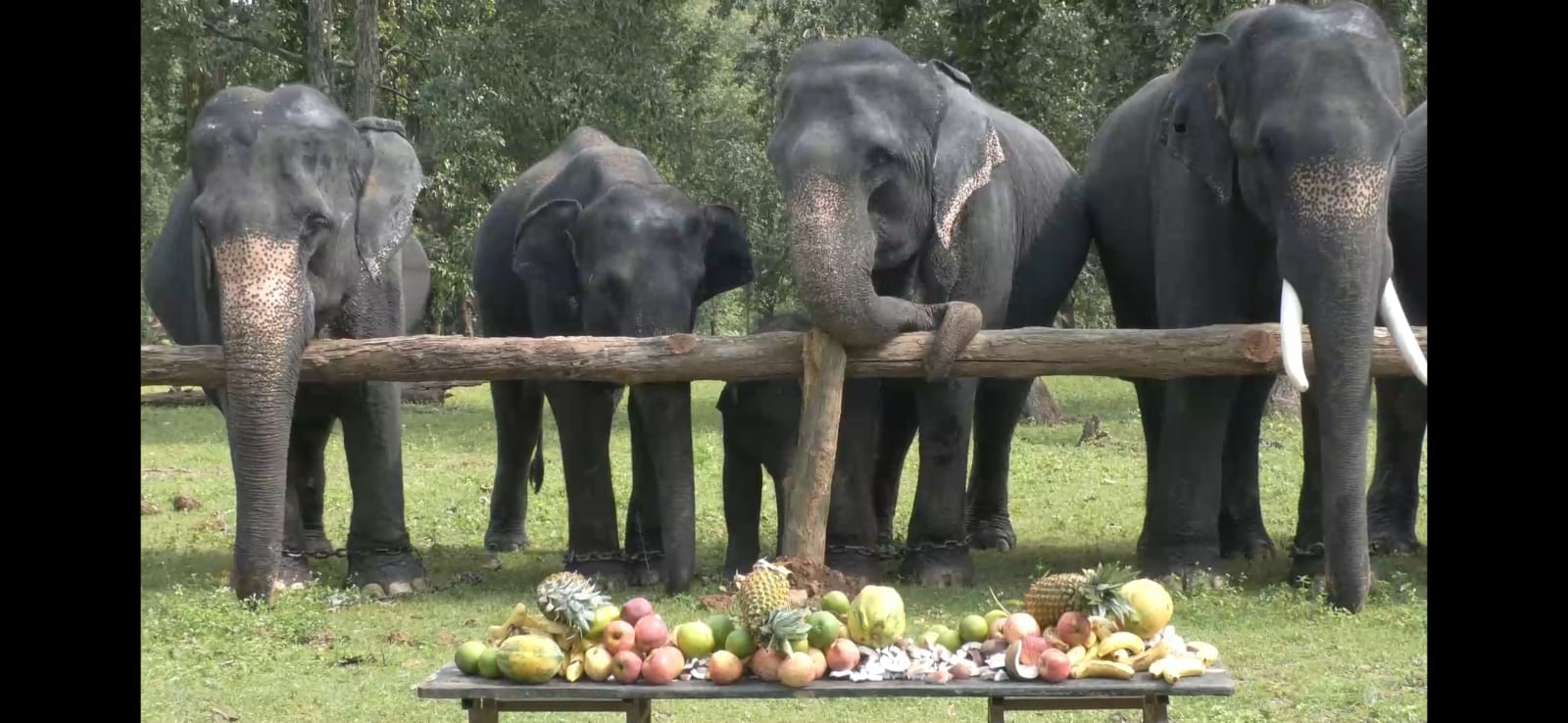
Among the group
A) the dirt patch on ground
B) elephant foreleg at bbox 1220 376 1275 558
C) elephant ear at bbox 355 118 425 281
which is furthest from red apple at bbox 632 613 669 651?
elephant foreleg at bbox 1220 376 1275 558

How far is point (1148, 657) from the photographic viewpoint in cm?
542

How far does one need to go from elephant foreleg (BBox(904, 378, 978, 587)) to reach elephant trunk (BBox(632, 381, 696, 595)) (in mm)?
1187

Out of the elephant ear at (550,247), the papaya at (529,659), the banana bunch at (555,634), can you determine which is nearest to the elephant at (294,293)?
the elephant ear at (550,247)

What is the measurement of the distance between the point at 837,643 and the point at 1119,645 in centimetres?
82

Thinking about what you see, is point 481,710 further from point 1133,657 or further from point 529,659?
point 1133,657

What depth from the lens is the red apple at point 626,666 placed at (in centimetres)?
540

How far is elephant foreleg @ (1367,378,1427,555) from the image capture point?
34.9ft

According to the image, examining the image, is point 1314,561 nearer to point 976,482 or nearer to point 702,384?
point 976,482

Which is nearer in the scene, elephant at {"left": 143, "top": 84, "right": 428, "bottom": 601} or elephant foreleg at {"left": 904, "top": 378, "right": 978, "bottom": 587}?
elephant at {"left": 143, "top": 84, "right": 428, "bottom": 601}

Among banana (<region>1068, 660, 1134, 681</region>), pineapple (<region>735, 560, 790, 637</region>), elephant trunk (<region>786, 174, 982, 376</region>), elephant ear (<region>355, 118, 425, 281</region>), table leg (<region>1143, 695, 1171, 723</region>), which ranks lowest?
table leg (<region>1143, 695, 1171, 723</region>)

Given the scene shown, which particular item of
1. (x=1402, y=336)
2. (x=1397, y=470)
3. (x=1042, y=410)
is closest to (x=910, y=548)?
(x=1402, y=336)

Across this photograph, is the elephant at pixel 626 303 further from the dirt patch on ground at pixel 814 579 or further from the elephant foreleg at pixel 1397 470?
the elephant foreleg at pixel 1397 470

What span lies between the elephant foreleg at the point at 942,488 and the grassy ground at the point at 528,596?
19 centimetres

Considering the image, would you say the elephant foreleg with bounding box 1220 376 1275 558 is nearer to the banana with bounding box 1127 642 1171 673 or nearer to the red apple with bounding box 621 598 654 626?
the banana with bounding box 1127 642 1171 673
